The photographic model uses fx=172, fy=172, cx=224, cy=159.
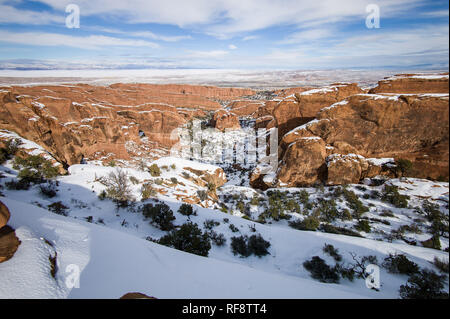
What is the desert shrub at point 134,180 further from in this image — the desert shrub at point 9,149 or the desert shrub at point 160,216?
the desert shrub at point 9,149

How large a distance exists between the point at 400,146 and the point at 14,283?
42.5 feet

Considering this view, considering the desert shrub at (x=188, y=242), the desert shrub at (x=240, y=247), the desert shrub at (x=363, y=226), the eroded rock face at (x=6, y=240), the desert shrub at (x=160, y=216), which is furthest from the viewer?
the desert shrub at (x=363, y=226)

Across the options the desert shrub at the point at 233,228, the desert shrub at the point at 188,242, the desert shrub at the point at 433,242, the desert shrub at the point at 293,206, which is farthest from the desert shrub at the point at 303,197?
the desert shrub at the point at 188,242

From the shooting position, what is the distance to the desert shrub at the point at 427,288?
3392 mm

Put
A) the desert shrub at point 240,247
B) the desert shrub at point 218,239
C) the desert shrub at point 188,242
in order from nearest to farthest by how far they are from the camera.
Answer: the desert shrub at point 188,242 < the desert shrub at point 240,247 < the desert shrub at point 218,239

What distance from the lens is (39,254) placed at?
241 cm

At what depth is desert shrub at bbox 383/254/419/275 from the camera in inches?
176

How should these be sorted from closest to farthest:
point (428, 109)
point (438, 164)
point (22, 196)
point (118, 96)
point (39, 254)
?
point (39, 254) → point (438, 164) → point (428, 109) → point (22, 196) → point (118, 96)

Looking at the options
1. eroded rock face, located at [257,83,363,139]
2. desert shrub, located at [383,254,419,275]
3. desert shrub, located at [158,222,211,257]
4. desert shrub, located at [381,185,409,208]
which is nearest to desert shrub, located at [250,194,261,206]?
desert shrub, located at [158,222,211,257]

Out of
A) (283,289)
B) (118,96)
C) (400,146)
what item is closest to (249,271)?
(283,289)

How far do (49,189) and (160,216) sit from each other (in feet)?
16.6

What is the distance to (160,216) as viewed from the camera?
6820mm

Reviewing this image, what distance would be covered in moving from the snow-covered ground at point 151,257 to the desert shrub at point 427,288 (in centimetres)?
45

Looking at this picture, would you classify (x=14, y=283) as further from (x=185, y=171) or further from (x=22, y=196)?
(x=185, y=171)
